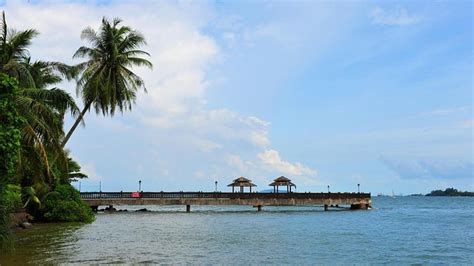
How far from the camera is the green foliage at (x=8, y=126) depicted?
15.1m

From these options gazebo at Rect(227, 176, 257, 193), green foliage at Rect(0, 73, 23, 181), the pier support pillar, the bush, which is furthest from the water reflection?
the pier support pillar

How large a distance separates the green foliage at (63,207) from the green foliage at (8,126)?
18.4 meters

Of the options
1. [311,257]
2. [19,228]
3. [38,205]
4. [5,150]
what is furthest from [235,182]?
[5,150]

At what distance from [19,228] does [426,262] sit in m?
20.7

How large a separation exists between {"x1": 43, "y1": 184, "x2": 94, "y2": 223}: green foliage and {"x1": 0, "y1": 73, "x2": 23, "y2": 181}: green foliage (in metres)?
18.4

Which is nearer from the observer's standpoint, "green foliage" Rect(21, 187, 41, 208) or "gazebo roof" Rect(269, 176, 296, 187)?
"green foliage" Rect(21, 187, 41, 208)

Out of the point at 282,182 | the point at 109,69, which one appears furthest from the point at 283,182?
the point at 109,69

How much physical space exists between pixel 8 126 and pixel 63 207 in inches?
751

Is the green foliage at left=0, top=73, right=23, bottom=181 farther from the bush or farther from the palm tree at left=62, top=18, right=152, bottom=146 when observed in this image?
the palm tree at left=62, top=18, right=152, bottom=146

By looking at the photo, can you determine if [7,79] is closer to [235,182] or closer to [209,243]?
[209,243]

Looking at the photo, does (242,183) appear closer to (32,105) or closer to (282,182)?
(282,182)

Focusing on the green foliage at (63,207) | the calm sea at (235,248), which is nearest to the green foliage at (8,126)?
the calm sea at (235,248)

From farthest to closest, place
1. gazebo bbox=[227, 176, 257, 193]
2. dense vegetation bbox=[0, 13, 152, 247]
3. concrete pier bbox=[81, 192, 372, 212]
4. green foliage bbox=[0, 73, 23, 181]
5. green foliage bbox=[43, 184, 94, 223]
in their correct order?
gazebo bbox=[227, 176, 257, 193], concrete pier bbox=[81, 192, 372, 212], green foliage bbox=[43, 184, 94, 223], dense vegetation bbox=[0, 13, 152, 247], green foliage bbox=[0, 73, 23, 181]

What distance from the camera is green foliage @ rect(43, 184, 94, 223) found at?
1298 inches
